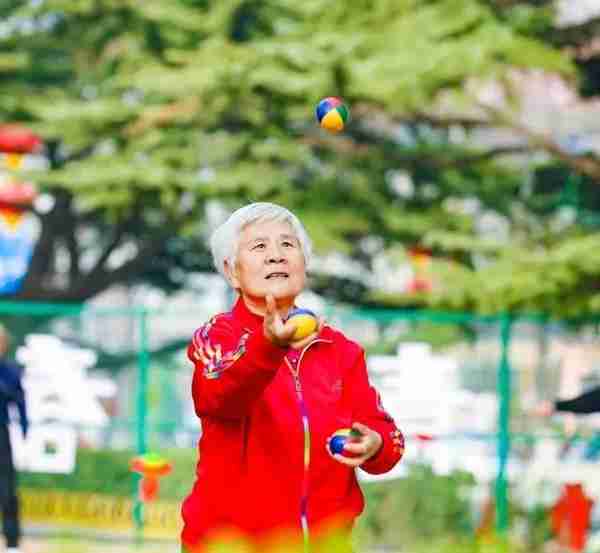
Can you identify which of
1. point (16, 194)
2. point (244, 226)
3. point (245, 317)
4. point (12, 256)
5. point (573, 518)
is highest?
point (16, 194)

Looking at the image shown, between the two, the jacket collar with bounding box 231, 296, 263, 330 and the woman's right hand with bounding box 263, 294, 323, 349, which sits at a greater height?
the jacket collar with bounding box 231, 296, 263, 330

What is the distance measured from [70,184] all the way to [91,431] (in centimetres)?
365

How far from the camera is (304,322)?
9.18ft

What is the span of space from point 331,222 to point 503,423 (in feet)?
13.7

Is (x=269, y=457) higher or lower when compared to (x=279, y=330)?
lower

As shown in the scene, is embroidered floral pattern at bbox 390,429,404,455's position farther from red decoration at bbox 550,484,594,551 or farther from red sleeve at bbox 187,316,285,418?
red decoration at bbox 550,484,594,551

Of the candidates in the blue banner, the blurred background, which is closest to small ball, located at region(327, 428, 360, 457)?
the blurred background

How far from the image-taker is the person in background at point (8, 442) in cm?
1005

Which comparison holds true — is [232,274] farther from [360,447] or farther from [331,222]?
[331,222]

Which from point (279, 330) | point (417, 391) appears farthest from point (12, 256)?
point (279, 330)

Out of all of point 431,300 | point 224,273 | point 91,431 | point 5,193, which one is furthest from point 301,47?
point 224,273

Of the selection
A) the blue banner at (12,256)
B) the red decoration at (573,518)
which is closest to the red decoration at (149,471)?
the red decoration at (573,518)

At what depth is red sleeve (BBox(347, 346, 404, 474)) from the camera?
330 centimetres

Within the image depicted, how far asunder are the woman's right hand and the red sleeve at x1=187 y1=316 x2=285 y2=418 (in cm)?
3
